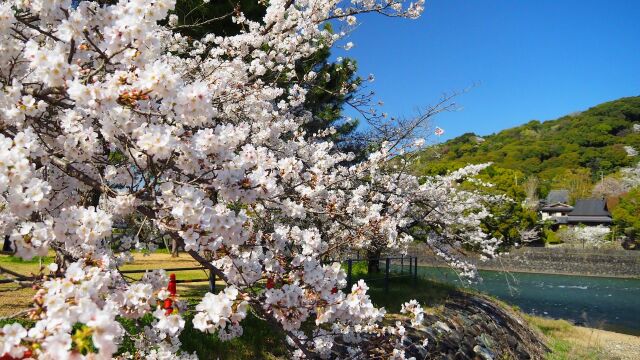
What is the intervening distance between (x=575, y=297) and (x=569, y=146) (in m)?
72.2

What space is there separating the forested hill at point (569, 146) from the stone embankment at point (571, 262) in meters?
28.1

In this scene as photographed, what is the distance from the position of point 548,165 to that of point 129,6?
312 feet

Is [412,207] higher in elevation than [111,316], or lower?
higher

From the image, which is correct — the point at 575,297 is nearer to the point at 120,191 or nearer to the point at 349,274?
the point at 349,274

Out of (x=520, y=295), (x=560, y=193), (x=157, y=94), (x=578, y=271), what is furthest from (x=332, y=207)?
(x=560, y=193)

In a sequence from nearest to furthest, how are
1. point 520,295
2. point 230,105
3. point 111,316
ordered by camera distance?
point 111,316
point 230,105
point 520,295

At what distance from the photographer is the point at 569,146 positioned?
92.4 meters

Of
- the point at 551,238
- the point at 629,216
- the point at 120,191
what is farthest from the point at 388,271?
the point at 551,238

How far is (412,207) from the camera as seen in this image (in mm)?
12859

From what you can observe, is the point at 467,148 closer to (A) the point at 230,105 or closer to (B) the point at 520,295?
(B) the point at 520,295

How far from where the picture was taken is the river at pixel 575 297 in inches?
869

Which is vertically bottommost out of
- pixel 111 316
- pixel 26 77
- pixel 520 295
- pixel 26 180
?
pixel 520 295

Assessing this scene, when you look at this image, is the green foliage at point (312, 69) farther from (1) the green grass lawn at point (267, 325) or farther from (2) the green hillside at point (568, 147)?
(2) the green hillside at point (568, 147)

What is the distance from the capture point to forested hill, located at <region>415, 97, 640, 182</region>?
83.8 m
